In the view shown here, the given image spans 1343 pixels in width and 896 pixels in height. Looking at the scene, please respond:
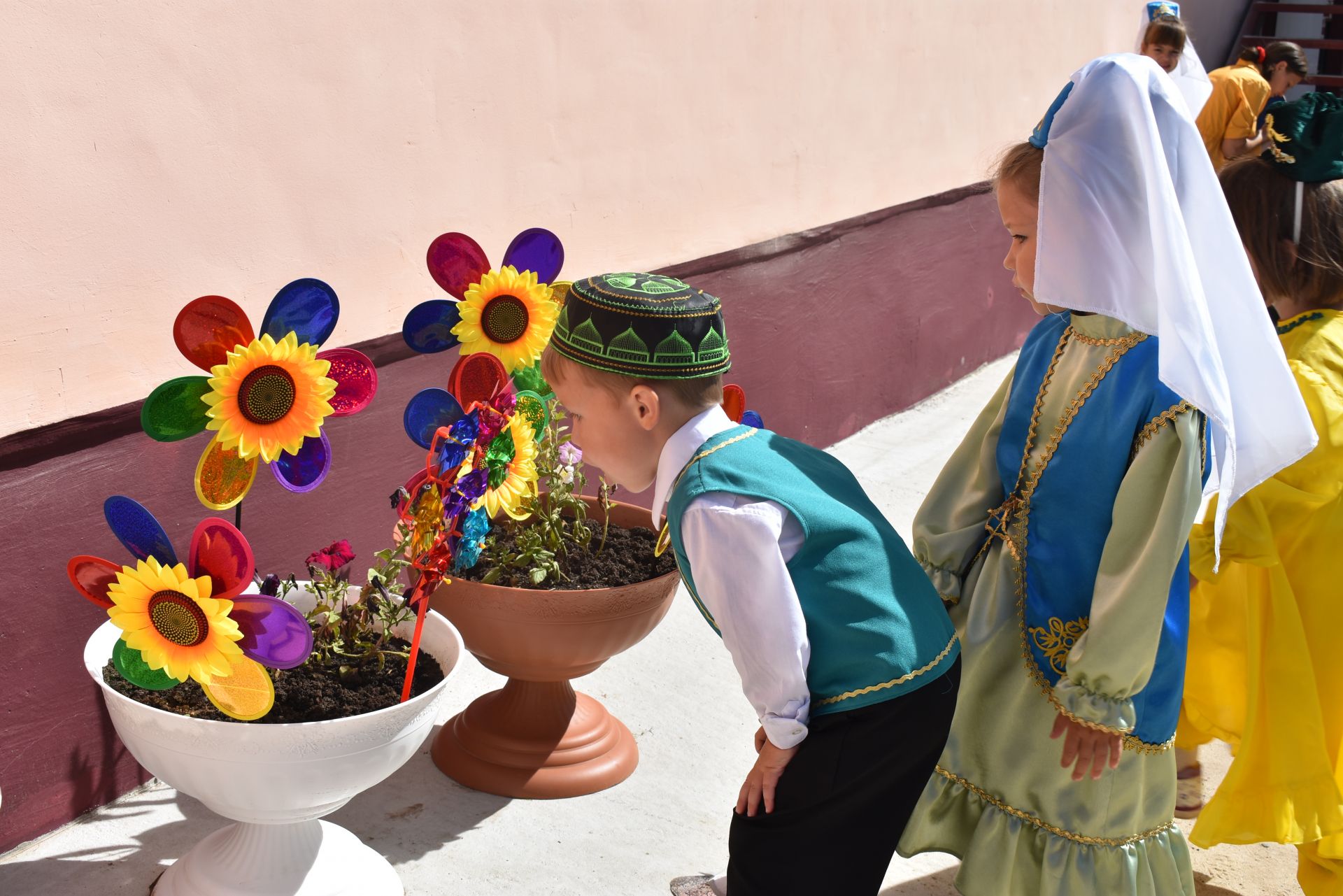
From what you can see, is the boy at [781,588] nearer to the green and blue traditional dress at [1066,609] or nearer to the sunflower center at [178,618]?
the green and blue traditional dress at [1066,609]

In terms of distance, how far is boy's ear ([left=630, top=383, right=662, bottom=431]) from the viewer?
1900 mm

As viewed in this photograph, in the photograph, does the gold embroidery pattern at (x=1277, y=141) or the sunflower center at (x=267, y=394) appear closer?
the sunflower center at (x=267, y=394)

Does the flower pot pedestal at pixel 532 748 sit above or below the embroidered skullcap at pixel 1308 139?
below

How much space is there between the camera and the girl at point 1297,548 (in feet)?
7.86

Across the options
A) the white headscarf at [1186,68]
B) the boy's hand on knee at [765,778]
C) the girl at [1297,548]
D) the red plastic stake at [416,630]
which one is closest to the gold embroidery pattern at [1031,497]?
the girl at [1297,548]

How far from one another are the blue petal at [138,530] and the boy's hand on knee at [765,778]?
35.4 inches

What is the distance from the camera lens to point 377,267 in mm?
2916

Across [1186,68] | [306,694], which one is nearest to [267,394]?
[306,694]

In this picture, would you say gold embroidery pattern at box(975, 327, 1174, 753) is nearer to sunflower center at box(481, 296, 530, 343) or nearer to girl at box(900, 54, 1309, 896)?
girl at box(900, 54, 1309, 896)

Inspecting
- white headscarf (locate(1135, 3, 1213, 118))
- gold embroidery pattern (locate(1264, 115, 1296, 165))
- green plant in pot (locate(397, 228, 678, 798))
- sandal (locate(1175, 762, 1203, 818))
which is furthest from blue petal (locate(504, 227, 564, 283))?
white headscarf (locate(1135, 3, 1213, 118))

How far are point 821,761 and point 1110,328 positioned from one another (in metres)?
0.90

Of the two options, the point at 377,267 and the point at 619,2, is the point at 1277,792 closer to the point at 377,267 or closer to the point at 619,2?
the point at 377,267

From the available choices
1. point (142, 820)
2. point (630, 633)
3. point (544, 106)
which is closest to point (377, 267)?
point (544, 106)

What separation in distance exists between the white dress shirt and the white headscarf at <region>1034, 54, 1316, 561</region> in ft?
2.07
